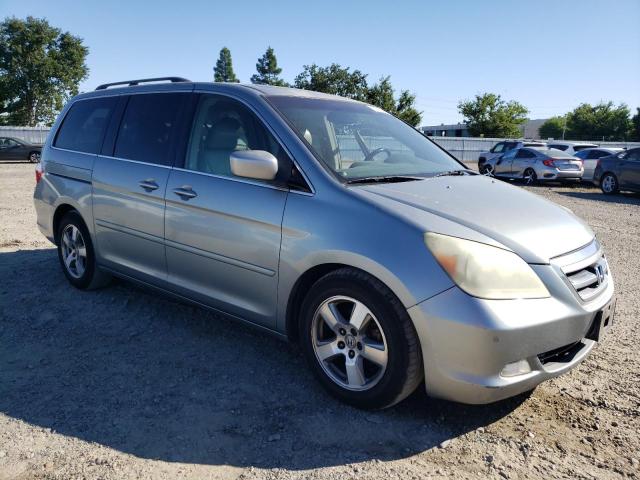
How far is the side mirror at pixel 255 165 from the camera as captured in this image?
3156 millimetres

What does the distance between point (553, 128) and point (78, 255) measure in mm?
97119

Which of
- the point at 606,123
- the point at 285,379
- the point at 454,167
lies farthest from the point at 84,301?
the point at 606,123

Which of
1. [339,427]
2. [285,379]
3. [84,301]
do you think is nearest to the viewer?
[339,427]

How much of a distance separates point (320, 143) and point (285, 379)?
5.01 feet

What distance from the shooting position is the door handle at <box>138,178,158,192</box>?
155 inches

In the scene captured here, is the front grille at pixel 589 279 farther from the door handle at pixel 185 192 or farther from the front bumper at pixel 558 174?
the front bumper at pixel 558 174

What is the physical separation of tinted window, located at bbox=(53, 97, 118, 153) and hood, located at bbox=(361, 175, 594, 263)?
284 centimetres

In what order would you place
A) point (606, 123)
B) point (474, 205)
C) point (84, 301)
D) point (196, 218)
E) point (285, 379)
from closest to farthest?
point (474, 205) < point (285, 379) < point (196, 218) < point (84, 301) < point (606, 123)

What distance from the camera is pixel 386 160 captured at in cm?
378

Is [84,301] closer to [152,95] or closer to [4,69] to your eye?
[152,95]

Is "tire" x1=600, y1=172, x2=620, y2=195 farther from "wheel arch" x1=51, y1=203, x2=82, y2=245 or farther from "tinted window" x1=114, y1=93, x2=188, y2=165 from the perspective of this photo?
"wheel arch" x1=51, y1=203, x2=82, y2=245

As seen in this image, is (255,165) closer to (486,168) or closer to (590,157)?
(590,157)

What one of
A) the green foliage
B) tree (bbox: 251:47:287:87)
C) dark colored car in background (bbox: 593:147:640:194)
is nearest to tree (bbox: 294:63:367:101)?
the green foliage

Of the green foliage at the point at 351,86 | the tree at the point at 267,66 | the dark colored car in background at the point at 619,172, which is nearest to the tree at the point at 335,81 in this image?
the green foliage at the point at 351,86
